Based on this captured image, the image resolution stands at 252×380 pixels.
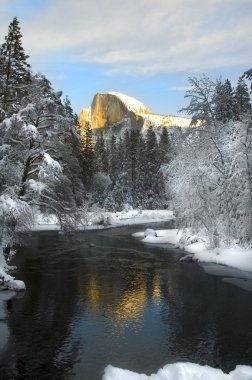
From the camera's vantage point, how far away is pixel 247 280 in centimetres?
2456

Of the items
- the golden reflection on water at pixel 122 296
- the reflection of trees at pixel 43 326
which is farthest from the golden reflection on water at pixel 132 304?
the reflection of trees at pixel 43 326

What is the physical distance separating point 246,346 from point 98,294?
910cm

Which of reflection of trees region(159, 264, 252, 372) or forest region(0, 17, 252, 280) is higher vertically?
forest region(0, 17, 252, 280)

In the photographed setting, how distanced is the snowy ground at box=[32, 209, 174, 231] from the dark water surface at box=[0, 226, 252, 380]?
25511mm

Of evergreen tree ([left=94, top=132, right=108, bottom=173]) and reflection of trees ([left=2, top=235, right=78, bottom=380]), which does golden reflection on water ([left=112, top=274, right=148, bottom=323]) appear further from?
evergreen tree ([left=94, top=132, right=108, bottom=173])

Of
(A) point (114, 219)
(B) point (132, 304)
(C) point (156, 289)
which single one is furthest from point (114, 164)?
(B) point (132, 304)

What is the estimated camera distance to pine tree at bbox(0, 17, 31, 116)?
26016 millimetres

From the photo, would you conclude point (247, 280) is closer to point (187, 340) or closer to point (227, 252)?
point (227, 252)

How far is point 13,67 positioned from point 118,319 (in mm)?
17215

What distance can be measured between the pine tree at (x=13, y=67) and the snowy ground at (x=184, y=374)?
18.7 m

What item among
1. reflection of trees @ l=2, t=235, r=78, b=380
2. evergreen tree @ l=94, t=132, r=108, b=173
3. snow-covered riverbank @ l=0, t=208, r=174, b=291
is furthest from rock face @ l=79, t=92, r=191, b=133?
reflection of trees @ l=2, t=235, r=78, b=380

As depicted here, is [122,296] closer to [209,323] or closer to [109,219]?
[209,323]

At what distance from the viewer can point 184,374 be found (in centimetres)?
1135

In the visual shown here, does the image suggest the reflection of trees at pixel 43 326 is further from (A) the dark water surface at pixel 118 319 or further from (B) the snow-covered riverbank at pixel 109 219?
(B) the snow-covered riverbank at pixel 109 219
